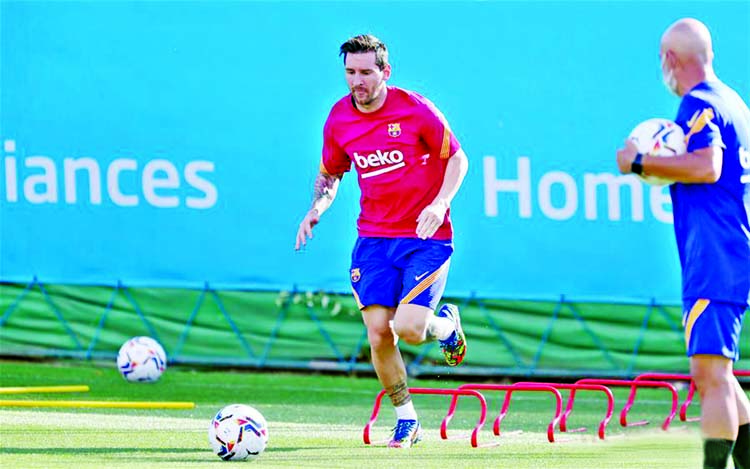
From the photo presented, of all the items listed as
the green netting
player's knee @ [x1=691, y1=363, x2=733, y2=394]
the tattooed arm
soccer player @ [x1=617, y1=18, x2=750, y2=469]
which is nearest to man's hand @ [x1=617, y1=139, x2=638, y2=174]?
soccer player @ [x1=617, y1=18, x2=750, y2=469]

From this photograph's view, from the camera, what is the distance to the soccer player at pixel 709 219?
679cm

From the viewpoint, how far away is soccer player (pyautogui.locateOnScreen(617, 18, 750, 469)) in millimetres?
6785

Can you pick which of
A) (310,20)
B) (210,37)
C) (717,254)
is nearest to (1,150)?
(210,37)

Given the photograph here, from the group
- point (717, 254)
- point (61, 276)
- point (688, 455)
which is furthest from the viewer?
point (61, 276)

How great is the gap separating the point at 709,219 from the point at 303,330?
823 centimetres

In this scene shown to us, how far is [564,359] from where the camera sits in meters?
14.4

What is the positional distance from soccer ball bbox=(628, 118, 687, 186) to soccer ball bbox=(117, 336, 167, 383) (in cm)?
751

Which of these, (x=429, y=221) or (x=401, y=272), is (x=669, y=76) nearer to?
(x=429, y=221)

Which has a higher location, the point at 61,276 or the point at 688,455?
the point at 61,276

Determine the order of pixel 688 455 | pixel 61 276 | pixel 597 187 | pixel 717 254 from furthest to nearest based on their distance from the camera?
pixel 61 276
pixel 597 187
pixel 688 455
pixel 717 254

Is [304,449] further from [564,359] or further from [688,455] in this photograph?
[564,359]

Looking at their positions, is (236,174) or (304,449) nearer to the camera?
(304,449)

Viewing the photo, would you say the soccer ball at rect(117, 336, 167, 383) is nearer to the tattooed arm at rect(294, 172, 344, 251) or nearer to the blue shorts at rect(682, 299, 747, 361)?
the tattooed arm at rect(294, 172, 344, 251)

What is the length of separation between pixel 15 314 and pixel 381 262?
6.54 meters
